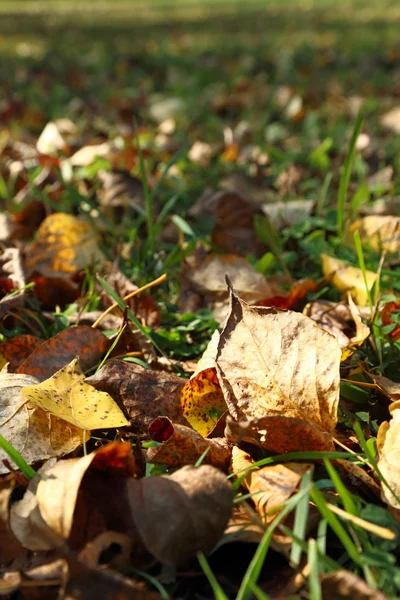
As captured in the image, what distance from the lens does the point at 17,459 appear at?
3.43 feet

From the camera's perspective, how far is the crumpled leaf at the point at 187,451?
112 centimetres


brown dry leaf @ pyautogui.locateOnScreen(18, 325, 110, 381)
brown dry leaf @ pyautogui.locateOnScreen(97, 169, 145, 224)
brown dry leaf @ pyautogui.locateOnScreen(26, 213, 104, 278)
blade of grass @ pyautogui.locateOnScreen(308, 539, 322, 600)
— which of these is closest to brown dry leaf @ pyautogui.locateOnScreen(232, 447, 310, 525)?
blade of grass @ pyautogui.locateOnScreen(308, 539, 322, 600)

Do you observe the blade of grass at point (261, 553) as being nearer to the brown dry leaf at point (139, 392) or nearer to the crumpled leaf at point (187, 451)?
the crumpled leaf at point (187, 451)

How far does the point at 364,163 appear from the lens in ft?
9.04

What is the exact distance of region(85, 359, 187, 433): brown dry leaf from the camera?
4.19ft

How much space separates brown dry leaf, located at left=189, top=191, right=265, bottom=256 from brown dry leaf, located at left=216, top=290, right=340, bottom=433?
2.71 feet

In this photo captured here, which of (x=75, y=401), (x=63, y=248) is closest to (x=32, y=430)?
(x=75, y=401)

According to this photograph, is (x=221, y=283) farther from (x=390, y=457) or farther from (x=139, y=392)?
(x=390, y=457)

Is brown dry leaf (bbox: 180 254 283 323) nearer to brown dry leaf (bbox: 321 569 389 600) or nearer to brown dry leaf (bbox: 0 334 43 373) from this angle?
brown dry leaf (bbox: 0 334 43 373)

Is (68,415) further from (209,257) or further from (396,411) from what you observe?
(209,257)

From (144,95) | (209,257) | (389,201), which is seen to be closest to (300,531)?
(209,257)

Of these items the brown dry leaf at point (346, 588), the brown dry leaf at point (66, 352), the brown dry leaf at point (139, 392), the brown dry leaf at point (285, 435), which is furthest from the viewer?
the brown dry leaf at point (66, 352)

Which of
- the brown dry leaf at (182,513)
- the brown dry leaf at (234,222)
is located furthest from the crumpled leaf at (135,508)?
the brown dry leaf at (234,222)

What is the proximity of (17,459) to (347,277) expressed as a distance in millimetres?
994
